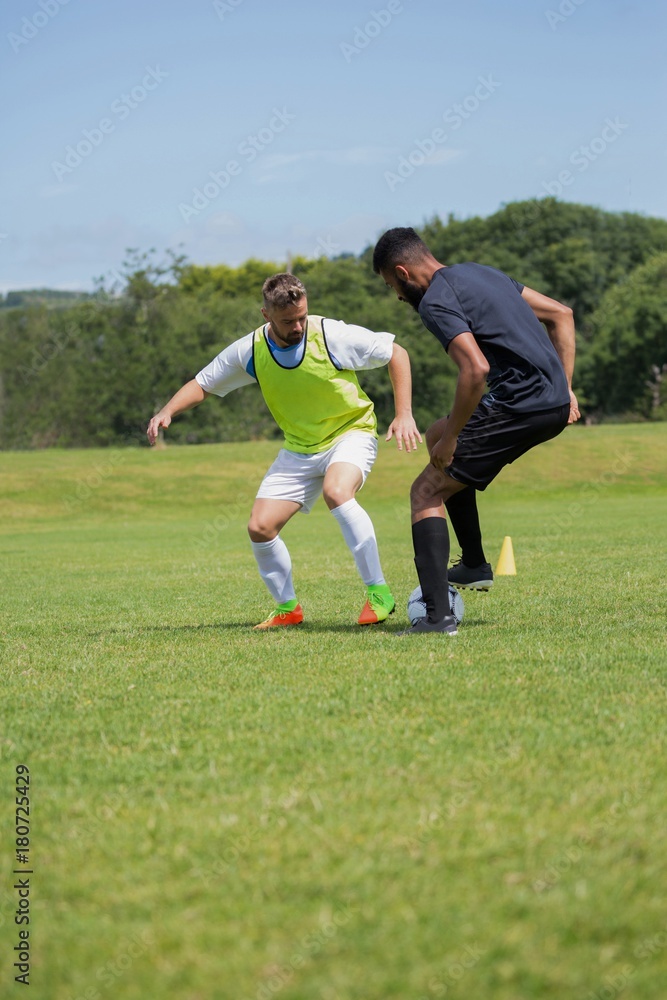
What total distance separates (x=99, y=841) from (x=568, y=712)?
2150 millimetres

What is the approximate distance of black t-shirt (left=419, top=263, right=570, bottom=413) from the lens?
6263mm

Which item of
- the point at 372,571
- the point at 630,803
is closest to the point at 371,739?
the point at 630,803

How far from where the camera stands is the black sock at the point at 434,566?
6.73 metres

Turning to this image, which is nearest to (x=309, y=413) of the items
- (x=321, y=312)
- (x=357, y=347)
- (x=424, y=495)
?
(x=357, y=347)

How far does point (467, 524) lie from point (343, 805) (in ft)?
13.3

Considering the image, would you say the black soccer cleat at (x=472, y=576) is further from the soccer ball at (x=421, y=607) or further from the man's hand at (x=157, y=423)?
the man's hand at (x=157, y=423)

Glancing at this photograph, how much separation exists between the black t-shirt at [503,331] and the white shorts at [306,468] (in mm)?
1117

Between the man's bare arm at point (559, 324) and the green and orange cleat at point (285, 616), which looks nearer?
the man's bare arm at point (559, 324)

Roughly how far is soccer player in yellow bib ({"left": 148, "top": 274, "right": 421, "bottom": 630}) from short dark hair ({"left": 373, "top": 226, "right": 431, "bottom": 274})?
0.68 metres

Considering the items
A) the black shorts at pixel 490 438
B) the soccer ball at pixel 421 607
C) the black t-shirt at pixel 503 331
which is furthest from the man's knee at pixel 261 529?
the black t-shirt at pixel 503 331

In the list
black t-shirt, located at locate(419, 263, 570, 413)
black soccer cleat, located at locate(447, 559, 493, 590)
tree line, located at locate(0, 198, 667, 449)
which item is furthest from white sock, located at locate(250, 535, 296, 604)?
tree line, located at locate(0, 198, 667, 449)

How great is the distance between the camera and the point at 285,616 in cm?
768

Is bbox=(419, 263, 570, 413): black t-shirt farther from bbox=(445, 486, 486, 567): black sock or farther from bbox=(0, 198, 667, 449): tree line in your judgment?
bbox=(0, 198, 667, 449): tree line

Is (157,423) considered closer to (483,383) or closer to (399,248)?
(399,248)
